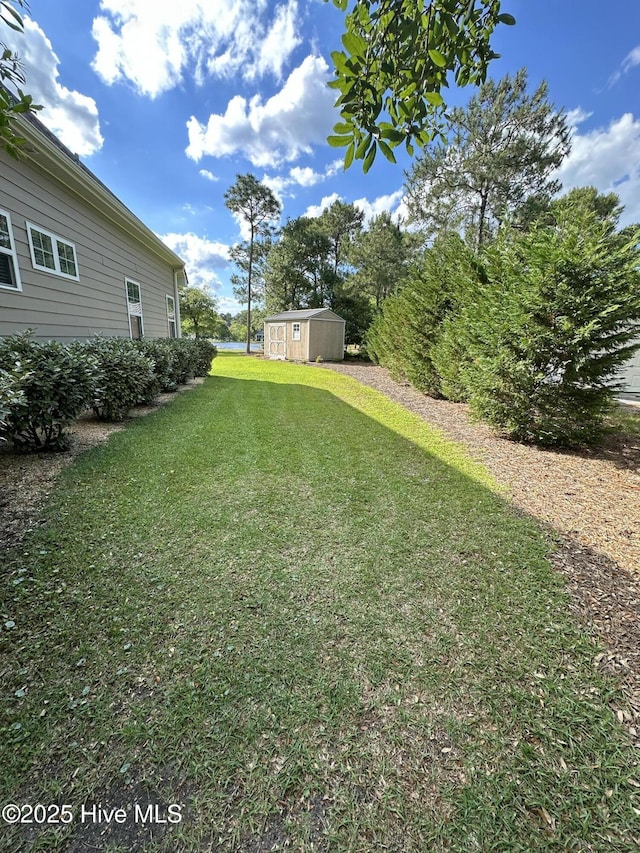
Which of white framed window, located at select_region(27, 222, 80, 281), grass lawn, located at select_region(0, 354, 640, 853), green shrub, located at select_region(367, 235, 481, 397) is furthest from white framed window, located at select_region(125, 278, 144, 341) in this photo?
green shrub, located at select_region(367, 235, 481, 397)

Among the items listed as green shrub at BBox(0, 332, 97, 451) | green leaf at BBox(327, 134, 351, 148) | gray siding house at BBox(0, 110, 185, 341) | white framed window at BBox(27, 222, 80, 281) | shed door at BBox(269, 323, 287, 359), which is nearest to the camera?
green leaf at BBox(327, 134, 351, 148)

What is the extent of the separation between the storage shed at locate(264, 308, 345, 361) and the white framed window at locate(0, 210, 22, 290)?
14.4 metres

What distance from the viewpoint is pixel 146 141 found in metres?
9.12

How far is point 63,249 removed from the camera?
20.0 ft

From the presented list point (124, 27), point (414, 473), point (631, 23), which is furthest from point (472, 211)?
point (414, 473)

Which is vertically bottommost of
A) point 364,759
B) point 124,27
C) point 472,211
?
point 364,759

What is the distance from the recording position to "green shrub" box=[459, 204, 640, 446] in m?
4.02

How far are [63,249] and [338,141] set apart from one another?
22.1ft

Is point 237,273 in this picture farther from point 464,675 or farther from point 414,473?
point 464,675

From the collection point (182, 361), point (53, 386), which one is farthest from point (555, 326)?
point (182, 361)

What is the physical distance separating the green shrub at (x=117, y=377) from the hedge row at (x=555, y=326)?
5.69m

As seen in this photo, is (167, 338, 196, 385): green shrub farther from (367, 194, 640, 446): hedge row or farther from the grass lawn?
(367, 194, 640, 446): hedge row

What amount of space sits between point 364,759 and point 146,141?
13007 mm

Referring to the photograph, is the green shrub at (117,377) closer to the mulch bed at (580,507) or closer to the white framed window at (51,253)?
the mulch bed at (580,507)
